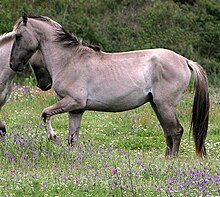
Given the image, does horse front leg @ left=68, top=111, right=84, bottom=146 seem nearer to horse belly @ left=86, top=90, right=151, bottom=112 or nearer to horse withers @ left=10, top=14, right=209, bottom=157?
horse withers @ left=10, top=14, right=209, bottom=157

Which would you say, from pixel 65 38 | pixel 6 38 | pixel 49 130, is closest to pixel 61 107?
pixel 49 130

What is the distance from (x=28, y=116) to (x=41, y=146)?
4.15 m

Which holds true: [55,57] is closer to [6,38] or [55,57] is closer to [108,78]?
[108,78]

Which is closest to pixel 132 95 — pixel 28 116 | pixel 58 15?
pixel 28 116

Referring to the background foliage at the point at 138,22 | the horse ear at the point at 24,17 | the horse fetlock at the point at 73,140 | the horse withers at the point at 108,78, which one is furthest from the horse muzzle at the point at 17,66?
the background foliage at the point at 138,22

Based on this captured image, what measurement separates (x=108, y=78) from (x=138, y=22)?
51.8 ft

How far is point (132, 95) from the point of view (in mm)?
8508

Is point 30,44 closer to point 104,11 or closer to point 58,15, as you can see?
point 58,15

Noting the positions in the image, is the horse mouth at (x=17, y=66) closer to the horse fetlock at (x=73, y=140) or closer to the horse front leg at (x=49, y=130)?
the horse front leg at (x=49, y=130)

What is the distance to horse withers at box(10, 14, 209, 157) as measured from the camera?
8492 millimetres

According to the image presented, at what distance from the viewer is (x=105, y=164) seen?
278 inches

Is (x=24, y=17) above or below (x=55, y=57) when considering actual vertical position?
above

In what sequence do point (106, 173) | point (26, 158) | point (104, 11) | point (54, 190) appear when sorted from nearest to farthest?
point (54, 190) → point (106, 173) → point (26, 158) → point (104, 11)

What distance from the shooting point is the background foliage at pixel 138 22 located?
22.3 meters
